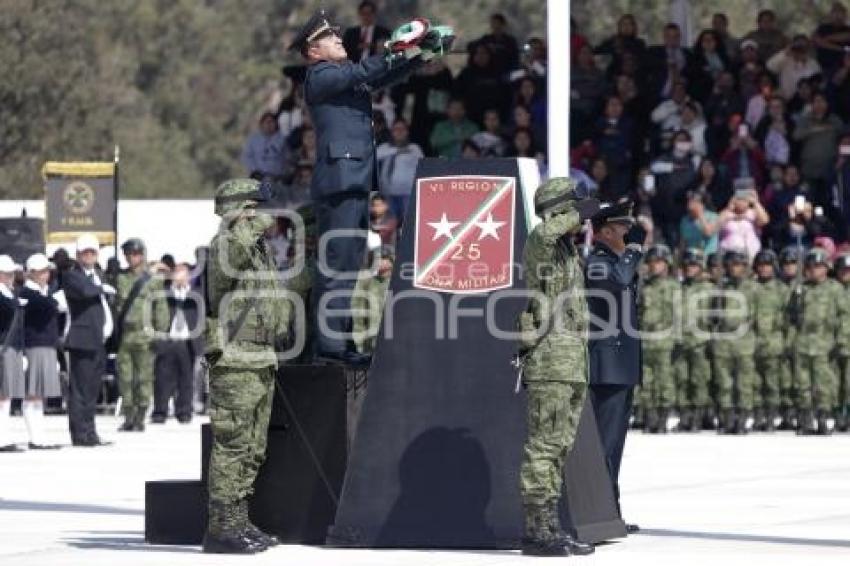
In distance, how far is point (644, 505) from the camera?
17188 mm

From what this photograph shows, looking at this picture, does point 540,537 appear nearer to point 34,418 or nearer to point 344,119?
point 344,119

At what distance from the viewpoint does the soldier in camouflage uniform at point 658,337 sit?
26.1m

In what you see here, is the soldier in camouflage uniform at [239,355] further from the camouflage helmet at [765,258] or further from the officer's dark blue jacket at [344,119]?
the camouflage helmet at [765,258]

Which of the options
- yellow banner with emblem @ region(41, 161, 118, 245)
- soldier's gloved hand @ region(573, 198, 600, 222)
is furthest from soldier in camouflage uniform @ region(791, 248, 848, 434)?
soldier's gloved hand @ region(573, 198, 600, 222)

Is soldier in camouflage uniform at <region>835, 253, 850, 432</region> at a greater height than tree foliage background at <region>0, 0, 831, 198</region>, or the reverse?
tree foliage background at <region>0, 0, 831, 198</region>

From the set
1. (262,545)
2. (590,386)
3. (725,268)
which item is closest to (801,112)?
(725,268)

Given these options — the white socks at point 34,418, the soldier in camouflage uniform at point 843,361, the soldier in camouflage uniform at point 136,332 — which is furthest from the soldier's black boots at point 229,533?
the soldier in camouflage uniform at point 843,361

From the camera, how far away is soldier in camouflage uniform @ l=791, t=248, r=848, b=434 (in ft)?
83.5

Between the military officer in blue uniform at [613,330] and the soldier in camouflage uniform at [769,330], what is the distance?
10.7 metres

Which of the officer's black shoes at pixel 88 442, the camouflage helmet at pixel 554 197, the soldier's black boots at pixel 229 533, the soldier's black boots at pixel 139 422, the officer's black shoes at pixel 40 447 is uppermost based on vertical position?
the camouflage helmet at pixel 554 197

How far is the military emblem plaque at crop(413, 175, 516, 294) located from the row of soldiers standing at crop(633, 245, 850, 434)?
11.8 metres

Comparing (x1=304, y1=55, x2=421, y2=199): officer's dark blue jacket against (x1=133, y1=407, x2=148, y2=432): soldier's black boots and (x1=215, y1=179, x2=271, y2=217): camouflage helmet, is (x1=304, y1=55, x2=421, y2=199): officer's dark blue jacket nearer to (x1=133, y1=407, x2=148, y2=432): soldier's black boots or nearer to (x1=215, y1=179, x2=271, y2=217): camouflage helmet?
(x1=215, y1=179, x2=271, y2=217): camouflage helmet

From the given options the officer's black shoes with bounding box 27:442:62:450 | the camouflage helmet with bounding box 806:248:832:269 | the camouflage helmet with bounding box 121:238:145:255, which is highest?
the camouflage helmet with bounding box 121:238:145:255

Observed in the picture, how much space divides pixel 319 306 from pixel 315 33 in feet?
4.99
